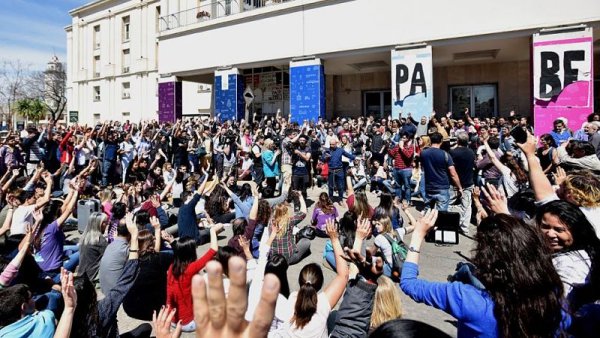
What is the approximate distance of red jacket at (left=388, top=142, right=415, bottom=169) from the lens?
935cm

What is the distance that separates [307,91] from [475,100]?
358 inches

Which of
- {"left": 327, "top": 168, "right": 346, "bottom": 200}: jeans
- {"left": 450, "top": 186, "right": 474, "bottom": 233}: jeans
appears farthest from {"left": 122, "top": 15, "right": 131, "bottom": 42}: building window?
{"left": 450, "top": 186, "right": 474, "bottom": 233}: jeans

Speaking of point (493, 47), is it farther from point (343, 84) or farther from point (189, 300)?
point (189, 300)

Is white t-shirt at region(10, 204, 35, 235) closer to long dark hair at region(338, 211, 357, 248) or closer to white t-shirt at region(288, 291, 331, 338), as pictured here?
long dark hair at region(338, 211, 357, 248)

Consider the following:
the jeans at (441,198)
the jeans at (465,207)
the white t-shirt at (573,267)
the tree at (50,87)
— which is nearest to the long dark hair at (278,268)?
the white t-shirt at (573,267)

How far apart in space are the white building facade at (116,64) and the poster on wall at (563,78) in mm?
20905

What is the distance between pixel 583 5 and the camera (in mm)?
13766

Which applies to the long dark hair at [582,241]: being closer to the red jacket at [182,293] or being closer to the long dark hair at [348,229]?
the red jacket at [182,293]

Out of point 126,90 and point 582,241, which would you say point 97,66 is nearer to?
point 126,90

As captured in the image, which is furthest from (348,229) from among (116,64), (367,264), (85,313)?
(116,64)

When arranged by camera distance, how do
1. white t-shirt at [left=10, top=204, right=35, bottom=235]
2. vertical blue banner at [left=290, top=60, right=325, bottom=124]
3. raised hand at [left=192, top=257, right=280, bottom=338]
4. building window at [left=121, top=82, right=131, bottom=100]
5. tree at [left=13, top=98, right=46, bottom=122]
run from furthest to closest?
tree at [left=13, top=98, right=46, bottom=122], building window at [left=121, top=82, right=131, bottom=100], vertical blue banner at [left=290, top=60, right=325, bottom=124], white t-shirt at [left=10, top=204, right=35, bottom=235], raised hand at [left=192, top=257, right=280, bottom=338]

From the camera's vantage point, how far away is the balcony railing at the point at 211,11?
2230 centimetres

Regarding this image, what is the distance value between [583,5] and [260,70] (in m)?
17.2

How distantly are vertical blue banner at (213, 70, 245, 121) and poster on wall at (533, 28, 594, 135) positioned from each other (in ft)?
48.2
